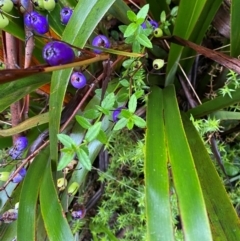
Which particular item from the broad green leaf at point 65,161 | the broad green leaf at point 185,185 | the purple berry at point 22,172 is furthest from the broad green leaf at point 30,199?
the broad green leaf at point 185,185

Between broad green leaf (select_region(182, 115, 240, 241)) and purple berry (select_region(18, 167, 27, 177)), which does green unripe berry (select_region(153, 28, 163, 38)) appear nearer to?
broad green leaf (select_region(182, 115, 240, 241))

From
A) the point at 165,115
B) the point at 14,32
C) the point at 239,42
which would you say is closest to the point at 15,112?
the point at 14,32

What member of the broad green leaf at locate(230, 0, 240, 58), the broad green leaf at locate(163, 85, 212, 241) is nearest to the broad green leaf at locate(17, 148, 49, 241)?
the broad green leaf at locate(163, 85, 212, 241)

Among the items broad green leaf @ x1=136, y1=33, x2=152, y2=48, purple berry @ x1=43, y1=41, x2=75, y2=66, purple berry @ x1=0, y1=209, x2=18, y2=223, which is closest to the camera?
purple berry @ x1=43, y1=41, x2=75, y2=66

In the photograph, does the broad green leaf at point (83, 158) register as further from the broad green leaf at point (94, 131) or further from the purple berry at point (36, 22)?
the purple berry at point (36, 22)

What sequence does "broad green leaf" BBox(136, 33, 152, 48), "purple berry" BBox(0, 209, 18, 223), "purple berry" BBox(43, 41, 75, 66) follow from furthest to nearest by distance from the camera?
"purple berry" BBox(0, 209, 18, 223) < "broad green leaf" BBox(136, 33, 152, 48) < "purple berry" BBox(43, 41, 75, 66)

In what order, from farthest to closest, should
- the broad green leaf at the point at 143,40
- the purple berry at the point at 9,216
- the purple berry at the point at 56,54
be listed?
1. the purple berry at the point at 9,216
2. the broad green leaf at the point at 143,40
3. the purple berry at the point at 56,54

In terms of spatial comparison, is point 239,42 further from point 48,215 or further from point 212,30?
point 48,215
